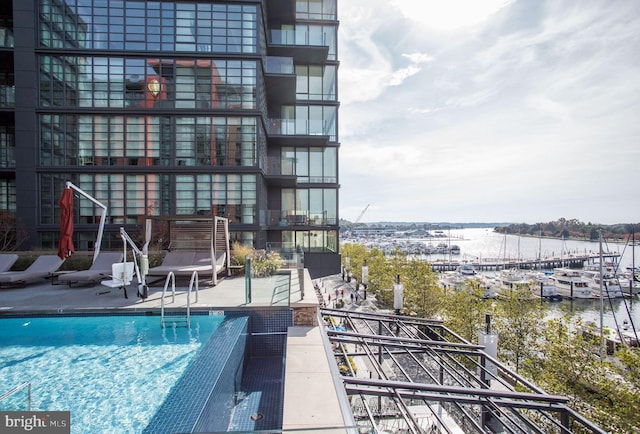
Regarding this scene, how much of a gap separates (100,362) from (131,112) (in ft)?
47.3

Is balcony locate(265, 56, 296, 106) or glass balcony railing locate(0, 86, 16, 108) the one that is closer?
glass balcony railing locate(0, 86, 16, 108)

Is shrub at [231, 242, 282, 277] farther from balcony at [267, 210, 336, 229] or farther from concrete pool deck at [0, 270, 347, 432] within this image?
balcony at [267, 210, 336, 229]

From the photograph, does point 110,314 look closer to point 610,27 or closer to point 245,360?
point 245,360

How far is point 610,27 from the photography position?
11.5m

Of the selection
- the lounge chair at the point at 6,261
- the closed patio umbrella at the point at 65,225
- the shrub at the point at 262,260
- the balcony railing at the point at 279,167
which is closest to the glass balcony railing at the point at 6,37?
the lounge chair at the point at 6,261

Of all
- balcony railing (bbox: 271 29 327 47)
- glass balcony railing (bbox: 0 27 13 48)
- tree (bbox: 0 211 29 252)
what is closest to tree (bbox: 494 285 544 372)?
balcony railing (bbox: 271 29 327 47)

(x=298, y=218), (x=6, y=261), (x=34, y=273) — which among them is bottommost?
(x=34, y=273)

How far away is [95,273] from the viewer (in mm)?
8797

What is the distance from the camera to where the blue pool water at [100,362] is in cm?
338

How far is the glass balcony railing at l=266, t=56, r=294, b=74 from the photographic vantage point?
16891 millimetres

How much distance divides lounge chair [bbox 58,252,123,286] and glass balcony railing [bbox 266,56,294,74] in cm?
1242

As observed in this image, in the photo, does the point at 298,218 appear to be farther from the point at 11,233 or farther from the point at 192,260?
the point at 11,233

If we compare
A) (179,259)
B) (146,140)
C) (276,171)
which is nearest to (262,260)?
(179,259)

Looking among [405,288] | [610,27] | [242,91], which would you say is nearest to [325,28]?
[242,91]
